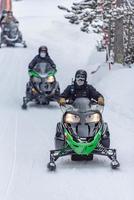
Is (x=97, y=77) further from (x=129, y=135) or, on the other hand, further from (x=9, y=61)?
(x=129, y=135)

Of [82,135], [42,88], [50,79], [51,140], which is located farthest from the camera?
[50,79]

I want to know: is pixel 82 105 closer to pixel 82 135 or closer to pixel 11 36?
pixel 82 135

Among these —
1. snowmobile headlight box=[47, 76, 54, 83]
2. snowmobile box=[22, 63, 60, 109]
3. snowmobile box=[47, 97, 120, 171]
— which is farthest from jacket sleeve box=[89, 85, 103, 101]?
snowmobile headlight box=[47, 76, 54, 83]

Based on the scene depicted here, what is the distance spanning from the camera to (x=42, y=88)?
59.8 feet

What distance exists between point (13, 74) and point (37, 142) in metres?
11.7

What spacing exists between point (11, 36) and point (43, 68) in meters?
14.9

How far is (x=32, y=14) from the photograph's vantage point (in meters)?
48.9

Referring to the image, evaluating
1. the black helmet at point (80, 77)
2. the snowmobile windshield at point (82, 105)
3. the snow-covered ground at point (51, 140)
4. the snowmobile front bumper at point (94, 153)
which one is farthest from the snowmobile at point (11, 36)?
the snowmobile front bumper at point (94, 153)

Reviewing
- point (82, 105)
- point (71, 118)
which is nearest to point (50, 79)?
point (82, 105)

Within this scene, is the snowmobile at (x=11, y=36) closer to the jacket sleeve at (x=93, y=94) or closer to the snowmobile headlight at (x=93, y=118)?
the jacket sleeve at (x=93, y=94)

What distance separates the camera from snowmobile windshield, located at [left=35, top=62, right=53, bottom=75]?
18508 mm

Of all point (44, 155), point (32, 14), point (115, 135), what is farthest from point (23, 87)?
point (32, 14)

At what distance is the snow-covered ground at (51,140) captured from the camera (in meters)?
9.88

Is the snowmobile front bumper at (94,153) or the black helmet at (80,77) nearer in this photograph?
the snowmobile front bumper at (94,153)
